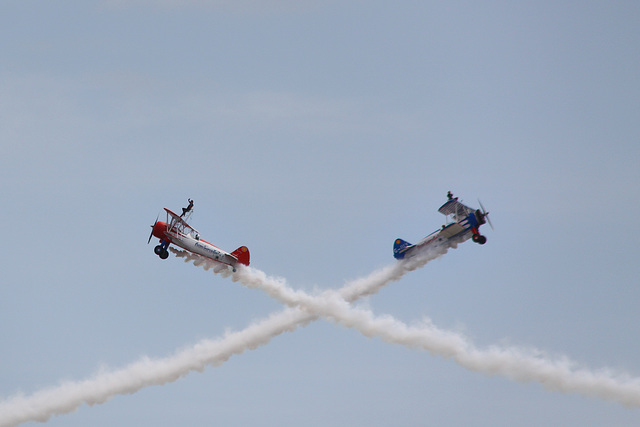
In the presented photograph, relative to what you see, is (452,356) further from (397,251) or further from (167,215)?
(167,215)

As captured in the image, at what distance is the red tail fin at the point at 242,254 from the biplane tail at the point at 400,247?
974cm

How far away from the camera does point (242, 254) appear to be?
103 meters

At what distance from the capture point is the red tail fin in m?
102

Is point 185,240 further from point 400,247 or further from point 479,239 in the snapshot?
point 479,239

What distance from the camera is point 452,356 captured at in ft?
319

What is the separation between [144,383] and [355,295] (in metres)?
15.0

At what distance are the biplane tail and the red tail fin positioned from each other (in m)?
9.74

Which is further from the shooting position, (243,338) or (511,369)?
(243,338)

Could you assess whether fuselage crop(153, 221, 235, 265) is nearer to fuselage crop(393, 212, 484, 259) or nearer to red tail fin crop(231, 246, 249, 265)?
red tail fin crop(231, 246, 249, 265)

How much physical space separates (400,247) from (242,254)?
10.4 metres

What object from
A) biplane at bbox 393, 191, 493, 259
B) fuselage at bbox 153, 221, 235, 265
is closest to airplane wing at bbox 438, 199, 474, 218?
biplane at bbox 393, 191, 493, 259

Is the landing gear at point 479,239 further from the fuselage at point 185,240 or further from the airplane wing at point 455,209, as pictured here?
the fuselage at point 185,240

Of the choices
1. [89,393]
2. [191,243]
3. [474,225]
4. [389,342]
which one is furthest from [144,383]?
[474,225]

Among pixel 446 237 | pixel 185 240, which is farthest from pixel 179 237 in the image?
pixel 446 237
